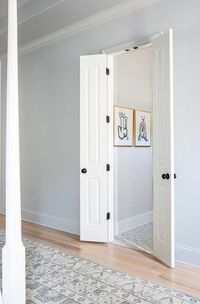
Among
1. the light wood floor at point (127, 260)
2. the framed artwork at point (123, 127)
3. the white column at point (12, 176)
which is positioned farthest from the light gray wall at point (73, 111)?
the white column at point (12, 176)

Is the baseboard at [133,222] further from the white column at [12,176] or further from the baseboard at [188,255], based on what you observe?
the white column at [12,176]

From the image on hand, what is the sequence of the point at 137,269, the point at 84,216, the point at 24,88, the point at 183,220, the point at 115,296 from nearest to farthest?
the point at 115,296 → the point at 137,269 → the point at 183,220 → the point at 84,216 → the point at 24,88

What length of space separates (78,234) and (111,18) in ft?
9.69

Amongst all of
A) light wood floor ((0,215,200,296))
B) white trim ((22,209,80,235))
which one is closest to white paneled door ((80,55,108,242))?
light wood floor ((0,215,200,296))

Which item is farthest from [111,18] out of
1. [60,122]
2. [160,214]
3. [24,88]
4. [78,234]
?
[78,234]

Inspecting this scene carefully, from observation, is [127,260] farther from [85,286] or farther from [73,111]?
[73,111]

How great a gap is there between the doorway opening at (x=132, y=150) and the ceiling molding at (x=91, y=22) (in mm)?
500

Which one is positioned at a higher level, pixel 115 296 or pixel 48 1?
pixel 48 1

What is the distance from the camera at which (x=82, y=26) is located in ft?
12.9

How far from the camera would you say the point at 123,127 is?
4.28m

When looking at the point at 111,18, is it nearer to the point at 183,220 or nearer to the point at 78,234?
the point at 183,220

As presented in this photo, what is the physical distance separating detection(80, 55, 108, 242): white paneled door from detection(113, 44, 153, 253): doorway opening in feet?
0.91

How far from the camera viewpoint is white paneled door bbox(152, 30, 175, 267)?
9.30 feet

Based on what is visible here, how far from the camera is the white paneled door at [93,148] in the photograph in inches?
143
